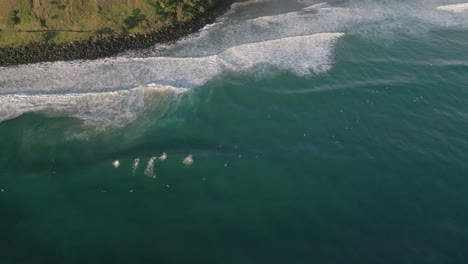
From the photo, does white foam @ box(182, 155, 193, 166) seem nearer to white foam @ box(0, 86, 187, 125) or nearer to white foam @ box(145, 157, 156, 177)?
white foam @ box(145, 157, 156, 177)

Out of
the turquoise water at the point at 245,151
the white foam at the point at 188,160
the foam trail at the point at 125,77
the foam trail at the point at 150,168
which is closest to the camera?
the turquoise water at the point at 245,151

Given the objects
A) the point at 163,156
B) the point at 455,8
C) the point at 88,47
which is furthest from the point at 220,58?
the point at 455,8

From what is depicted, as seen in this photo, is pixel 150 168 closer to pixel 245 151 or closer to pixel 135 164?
pixel 135 164

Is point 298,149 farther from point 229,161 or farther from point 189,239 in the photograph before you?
point 189,239

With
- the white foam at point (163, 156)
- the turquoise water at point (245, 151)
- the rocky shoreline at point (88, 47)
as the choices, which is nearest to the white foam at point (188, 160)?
the turquoise water at point (245, 151)

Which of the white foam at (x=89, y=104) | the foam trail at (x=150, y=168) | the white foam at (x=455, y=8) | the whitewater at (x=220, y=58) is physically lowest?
the foam trail at (x=150, y=168)

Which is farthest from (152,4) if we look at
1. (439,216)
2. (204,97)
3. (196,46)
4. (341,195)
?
(439,216)

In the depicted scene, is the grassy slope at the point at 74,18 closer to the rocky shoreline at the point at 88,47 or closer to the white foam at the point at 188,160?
the rocky shoreline at the point at 88,47
